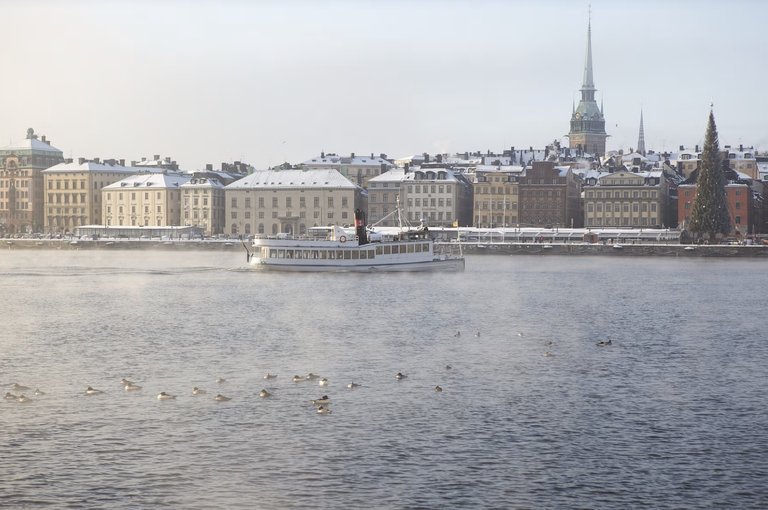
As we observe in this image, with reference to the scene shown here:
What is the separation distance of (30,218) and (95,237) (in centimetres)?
2917

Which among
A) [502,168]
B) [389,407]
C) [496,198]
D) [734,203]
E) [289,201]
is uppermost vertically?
[502,168]

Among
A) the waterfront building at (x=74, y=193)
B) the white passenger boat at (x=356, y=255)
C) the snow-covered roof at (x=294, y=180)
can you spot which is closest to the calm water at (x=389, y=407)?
the white passenger boat at (x=356, y=255)

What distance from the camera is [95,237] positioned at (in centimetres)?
16738

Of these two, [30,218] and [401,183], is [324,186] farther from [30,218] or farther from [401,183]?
[30,218]

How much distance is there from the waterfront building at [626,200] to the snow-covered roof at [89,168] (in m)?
76.9

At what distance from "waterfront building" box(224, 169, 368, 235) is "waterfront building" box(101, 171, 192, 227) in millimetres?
10049

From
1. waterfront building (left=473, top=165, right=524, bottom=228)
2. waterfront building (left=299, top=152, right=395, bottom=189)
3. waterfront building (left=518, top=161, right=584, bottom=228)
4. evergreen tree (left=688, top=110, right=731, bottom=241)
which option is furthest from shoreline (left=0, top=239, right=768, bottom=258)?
waterfront building (left=299, top=152, right=395, bottom=189)

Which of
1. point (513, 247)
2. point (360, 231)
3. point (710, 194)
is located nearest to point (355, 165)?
point (513, 247)

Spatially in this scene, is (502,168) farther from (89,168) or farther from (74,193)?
(74,193)

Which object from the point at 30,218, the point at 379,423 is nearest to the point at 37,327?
the point at 379,423

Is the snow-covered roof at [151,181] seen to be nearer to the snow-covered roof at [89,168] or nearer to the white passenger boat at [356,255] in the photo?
the snow-covered roof at [89,168]

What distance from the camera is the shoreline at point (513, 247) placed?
5192 inches

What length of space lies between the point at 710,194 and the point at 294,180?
6330 centimetres

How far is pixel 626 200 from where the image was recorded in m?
153
